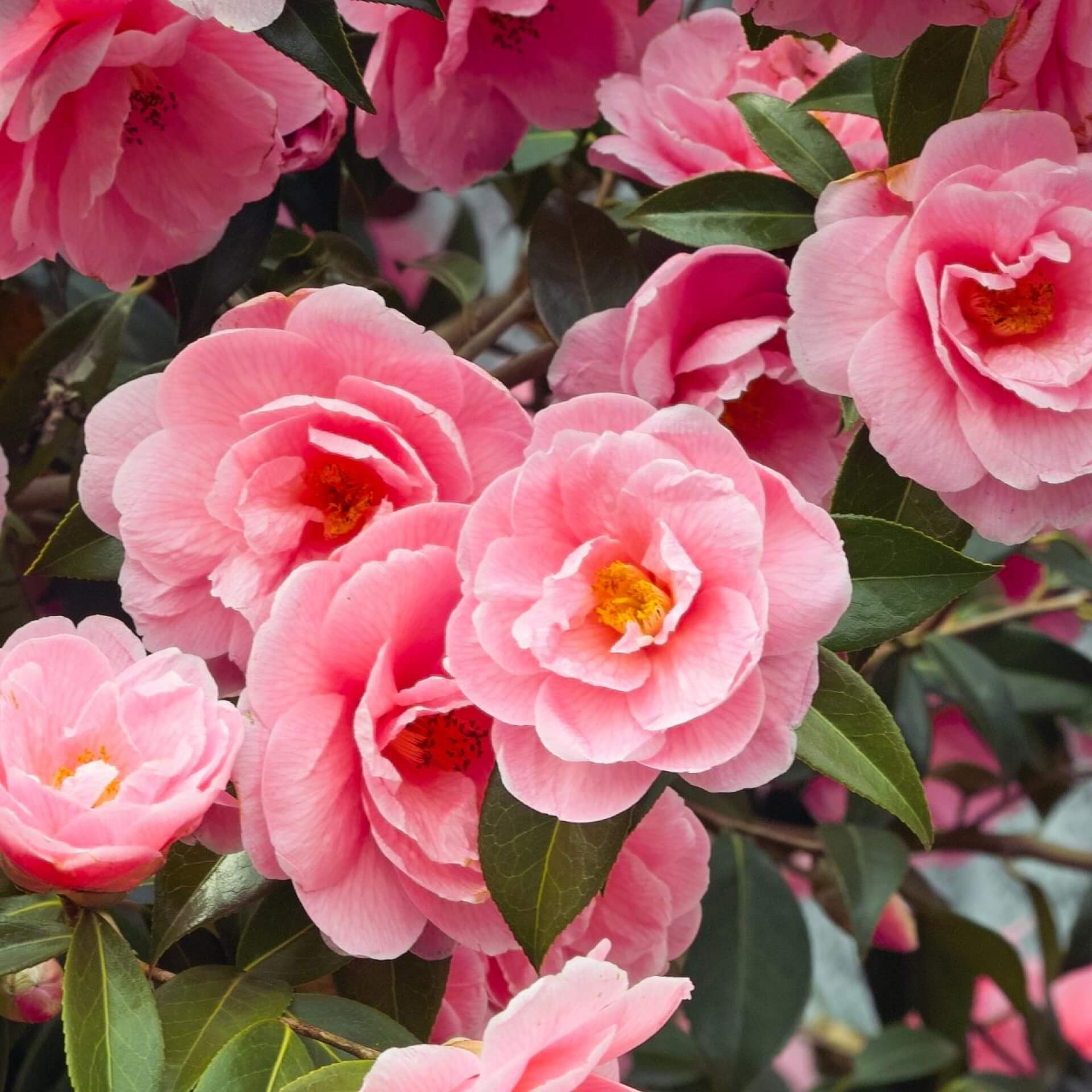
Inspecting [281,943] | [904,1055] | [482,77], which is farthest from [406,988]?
[904,1055]

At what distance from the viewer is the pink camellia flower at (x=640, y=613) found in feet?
1.28

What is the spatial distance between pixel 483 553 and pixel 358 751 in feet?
0.24

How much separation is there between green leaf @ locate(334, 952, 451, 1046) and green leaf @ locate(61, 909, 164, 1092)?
0.27 ft

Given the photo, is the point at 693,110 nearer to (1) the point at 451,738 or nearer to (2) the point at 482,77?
(2) the point at 482,77

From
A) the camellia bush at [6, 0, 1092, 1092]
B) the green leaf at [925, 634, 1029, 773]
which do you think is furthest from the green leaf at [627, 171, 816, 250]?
the green leaf at [925, 634, 1029, 773]

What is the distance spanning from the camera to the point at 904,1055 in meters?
1.06

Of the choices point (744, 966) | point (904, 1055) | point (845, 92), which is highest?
point (845, 92)

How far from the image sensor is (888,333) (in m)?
0.45

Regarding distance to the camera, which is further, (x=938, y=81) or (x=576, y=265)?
(x=576, y=265)

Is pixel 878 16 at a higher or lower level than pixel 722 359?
higher

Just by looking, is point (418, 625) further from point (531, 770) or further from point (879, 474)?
point (879, 474)

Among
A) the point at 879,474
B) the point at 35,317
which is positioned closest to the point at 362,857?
the point at 879,474

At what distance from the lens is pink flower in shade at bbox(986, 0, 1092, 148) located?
0.46m

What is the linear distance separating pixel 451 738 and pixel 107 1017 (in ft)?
0.43
